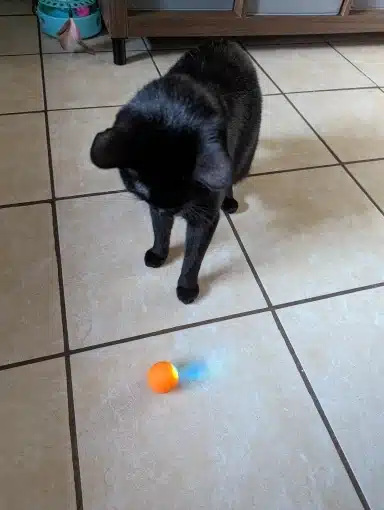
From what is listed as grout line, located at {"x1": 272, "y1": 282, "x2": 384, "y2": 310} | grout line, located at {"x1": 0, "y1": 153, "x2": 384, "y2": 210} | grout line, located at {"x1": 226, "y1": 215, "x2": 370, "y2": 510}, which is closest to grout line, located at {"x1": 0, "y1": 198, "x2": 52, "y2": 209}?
grout line, located at {"x1": 0, "y1": 153, "x2": 384, "y2": 210}

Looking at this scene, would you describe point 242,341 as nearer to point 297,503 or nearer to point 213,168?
point 297,503

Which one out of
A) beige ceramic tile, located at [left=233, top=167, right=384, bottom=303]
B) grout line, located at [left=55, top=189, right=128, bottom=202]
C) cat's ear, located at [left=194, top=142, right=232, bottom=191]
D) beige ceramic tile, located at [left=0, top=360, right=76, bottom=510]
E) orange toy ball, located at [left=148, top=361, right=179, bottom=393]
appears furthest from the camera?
grout line, located at [left=55, top=189, right=128, bottom=202]

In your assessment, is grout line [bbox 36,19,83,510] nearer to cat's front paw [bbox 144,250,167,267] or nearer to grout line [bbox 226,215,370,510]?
cat's front paw [bbox 144,250,167,267]

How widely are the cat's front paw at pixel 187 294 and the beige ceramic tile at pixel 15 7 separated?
159 centimetres

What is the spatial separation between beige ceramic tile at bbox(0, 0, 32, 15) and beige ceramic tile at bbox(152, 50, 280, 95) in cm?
66

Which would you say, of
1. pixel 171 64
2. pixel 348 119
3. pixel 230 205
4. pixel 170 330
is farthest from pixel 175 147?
pixel 171 64

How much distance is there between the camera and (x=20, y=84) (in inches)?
58.7

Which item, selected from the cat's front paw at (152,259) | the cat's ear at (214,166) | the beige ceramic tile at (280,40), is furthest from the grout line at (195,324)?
the beige ceramic tile at (280,40)

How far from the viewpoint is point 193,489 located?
739 millimetres

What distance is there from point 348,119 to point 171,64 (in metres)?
0.69

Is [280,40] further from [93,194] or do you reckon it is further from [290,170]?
[93,194]

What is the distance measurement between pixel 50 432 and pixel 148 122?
1.86 feet

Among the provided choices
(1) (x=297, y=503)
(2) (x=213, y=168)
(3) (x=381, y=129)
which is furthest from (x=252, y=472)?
(3) (x=381, y=129)

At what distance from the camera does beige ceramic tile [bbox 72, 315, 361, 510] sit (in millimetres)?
738
